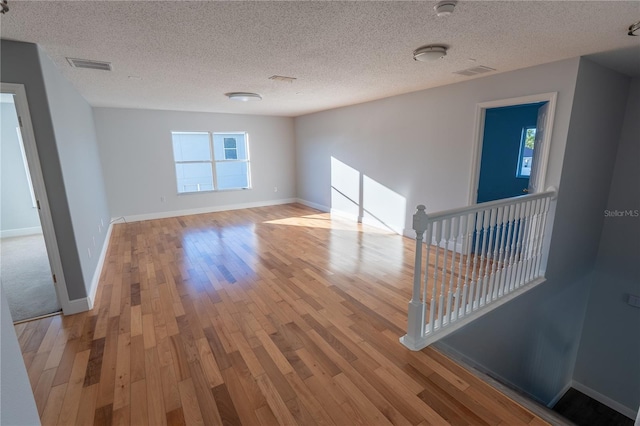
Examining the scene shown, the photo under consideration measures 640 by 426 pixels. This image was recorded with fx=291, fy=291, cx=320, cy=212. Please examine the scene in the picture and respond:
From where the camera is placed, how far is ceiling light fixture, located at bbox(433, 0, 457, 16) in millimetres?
1742

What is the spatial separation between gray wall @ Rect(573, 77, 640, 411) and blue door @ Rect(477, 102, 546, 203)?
3.42 ft

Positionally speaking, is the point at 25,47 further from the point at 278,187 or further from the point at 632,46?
the point at 278,187

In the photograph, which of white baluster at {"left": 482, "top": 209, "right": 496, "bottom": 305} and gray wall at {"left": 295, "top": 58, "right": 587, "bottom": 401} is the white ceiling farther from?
white baluster at {"left": 482, "top": 209, "right": 496, "bottom": 305}

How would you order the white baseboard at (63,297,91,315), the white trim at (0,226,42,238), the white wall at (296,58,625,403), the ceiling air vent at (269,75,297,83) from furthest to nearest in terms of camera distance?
the white trim at (0,226,42,238) < the ceiling air vent at (269,75,297,83) < the white wall at (296,58,625,403) < the white baseboard at (63,297,91,315)

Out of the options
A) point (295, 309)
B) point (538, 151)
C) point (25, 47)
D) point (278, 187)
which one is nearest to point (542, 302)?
point (538, 151)

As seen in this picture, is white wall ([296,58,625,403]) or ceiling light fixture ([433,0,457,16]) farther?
white wall ([296,58,625,403])

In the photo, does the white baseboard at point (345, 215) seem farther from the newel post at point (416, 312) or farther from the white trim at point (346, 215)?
the newel post at point (416, 312)

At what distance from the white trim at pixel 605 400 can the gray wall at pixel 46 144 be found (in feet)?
21.1

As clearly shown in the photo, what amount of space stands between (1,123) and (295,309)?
20.3 feet

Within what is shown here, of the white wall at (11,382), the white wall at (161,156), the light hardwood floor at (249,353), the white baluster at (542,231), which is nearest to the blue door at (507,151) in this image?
the white baluster at (542,231)

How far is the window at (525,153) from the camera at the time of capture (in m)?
4.51

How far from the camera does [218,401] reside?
1779mm

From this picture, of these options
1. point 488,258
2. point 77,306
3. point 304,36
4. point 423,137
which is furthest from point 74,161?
point 423,137

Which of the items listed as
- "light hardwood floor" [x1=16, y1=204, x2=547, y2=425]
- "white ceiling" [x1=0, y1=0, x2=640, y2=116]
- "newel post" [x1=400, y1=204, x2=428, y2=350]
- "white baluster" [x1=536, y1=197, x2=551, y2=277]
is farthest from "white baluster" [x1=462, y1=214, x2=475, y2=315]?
"white ceiling" [x1=0, y1=0, x2=640, y2=116]
